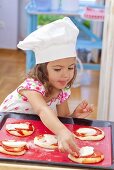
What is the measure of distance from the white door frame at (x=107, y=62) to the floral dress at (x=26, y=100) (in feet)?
2.11

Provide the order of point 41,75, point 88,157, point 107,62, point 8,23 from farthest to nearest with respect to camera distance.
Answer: point 8,23 → point 107,62 → point 41,75 → point 88,157

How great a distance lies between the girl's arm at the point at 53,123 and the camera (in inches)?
30.4

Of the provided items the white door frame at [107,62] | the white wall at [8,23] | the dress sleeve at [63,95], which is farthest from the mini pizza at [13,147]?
the white wall at [8,23]

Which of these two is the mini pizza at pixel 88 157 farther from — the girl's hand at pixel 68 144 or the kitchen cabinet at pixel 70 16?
the kitchen cabinet at pixel 70 16

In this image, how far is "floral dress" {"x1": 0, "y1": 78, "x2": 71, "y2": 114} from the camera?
41.3 inches

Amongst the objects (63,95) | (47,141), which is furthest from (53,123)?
(63,95)

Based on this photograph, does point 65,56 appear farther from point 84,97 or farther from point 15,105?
point 84,97

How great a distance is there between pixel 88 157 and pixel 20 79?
2344 millimetres

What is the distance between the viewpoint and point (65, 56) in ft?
3.28

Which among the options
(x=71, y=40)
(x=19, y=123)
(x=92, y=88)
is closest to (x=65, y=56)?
(x=71, y=40)

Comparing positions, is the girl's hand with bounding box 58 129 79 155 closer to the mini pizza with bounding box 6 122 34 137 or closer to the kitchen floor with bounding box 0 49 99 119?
the mini pizza with bounding box 6 122 34 137

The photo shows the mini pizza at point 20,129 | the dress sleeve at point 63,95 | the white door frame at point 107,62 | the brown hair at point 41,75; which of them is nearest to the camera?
the mini pizza at point 20,129

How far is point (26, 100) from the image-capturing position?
1.12m

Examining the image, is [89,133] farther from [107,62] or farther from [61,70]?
[107,62]
